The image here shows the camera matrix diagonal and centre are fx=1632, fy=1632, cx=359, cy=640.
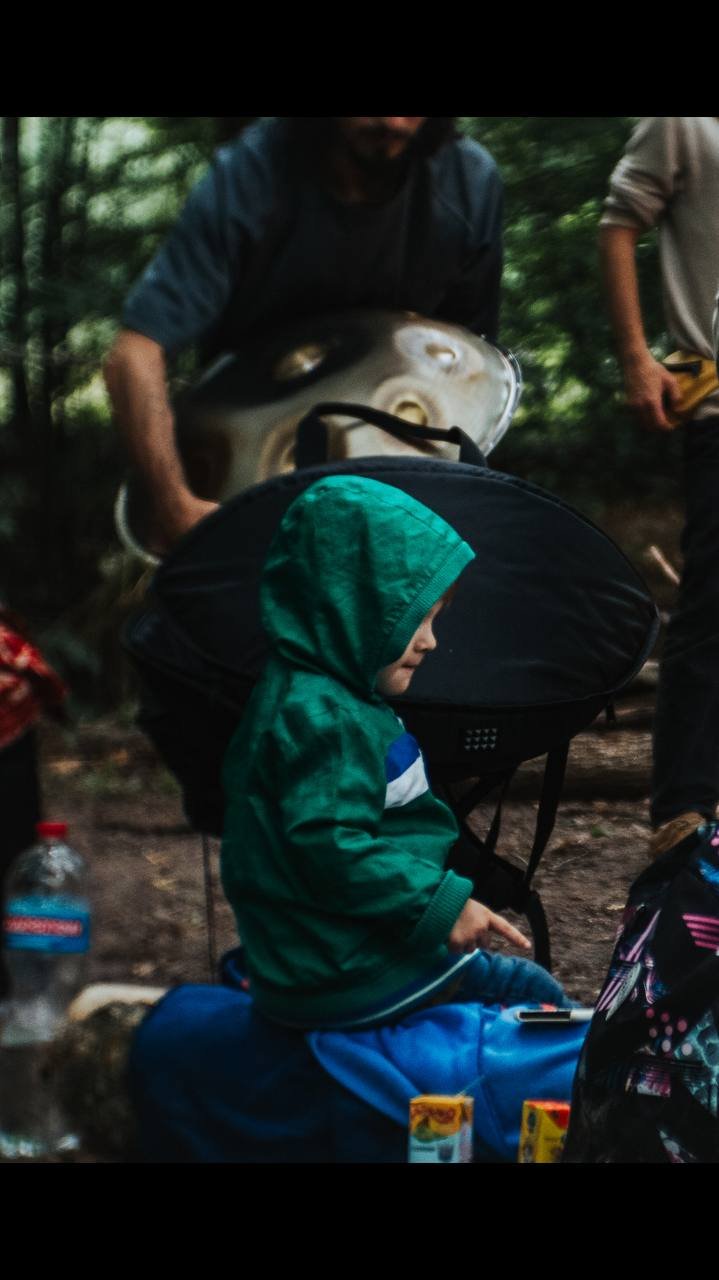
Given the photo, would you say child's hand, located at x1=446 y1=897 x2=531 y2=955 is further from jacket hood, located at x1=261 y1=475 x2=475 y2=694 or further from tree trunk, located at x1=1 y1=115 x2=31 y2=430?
tree trunk, located at x1=1 y1=115 x2=31 y2=430

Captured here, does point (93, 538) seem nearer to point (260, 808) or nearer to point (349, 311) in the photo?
point (349, 311)

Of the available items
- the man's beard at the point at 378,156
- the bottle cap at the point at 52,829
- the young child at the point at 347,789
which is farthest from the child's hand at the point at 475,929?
the man's beard at the point at 378,156

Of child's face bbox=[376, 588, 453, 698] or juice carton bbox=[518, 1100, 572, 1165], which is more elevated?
child's face bbox=[376, 588, 453, 698]

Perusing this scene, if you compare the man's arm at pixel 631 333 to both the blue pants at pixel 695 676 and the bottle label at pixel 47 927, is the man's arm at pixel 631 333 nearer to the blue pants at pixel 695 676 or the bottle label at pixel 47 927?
the blue pants at pixel 695 676

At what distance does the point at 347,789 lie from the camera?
5.80 ft

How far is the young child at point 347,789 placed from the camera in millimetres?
1786

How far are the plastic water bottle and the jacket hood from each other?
909 mm

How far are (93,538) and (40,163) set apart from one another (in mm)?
869

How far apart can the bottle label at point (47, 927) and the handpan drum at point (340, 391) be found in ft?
2.47

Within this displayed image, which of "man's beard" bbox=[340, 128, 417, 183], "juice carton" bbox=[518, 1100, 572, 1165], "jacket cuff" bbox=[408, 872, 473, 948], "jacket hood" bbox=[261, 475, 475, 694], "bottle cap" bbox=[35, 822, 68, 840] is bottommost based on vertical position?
"bottle cap" bbox=[35, 822, 68, 840]

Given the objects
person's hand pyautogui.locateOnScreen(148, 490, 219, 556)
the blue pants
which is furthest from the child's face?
person's hand pyautogui.locateOnScreen(148, 490, 219, 556)

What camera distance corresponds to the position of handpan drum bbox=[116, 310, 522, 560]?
2.26 meters
